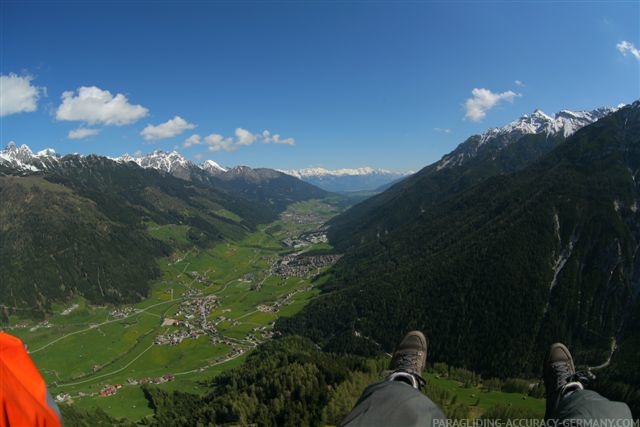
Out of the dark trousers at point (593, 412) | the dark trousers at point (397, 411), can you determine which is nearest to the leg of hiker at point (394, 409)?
the dark trousers at point (397, 411)

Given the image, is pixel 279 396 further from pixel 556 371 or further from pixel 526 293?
pixel 526 293

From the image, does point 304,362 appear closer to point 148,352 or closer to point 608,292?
point 148,352

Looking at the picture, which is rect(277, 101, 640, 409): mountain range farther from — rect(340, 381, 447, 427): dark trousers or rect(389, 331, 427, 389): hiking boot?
rect(340, 381, 447, 427): dark trousers

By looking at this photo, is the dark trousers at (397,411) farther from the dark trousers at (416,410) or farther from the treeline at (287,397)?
the treeline at (287,397)

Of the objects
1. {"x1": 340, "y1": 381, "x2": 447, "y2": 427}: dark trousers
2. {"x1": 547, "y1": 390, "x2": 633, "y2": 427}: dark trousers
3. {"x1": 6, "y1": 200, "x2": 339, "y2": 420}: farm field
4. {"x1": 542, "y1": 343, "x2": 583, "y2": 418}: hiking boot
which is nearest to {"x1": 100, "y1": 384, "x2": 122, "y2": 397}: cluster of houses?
{"x1": 6, "y1": 200, "x2": 339, "y2": 420}: farm field

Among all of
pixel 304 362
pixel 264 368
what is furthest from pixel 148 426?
pixel 304 362

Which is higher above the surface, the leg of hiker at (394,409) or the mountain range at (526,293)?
the leg of hiker at (394,409)

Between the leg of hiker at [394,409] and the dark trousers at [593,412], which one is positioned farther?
the dark trousers at [593,412]

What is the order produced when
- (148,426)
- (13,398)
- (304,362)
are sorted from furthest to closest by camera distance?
1. (304,362)
2. (148,426)
3. (13,398)
